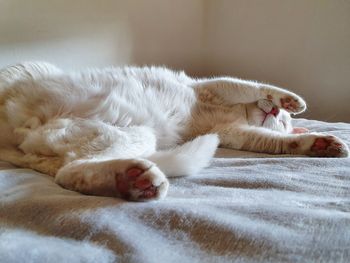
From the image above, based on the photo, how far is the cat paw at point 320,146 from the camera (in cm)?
120

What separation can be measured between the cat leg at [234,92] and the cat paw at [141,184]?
86cm

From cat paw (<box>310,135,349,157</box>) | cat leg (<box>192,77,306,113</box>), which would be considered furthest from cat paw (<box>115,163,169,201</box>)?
cat leg (<box>192,77,306,113</box>)

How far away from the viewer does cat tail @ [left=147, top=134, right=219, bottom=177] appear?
94 centimetres

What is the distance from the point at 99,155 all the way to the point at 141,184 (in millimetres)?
235

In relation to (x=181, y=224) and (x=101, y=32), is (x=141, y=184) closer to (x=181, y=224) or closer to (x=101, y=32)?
(x=181, y=224)

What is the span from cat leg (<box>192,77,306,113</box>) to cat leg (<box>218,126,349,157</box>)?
149 mm

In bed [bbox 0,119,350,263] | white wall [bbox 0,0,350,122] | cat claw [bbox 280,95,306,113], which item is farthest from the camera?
white wall [bbox 0,0,350,122]

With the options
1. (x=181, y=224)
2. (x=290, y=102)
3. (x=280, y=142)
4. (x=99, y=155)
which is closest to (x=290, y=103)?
(x=290, y=102)

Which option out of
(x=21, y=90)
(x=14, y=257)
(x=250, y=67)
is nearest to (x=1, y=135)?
(x=21, y=90)

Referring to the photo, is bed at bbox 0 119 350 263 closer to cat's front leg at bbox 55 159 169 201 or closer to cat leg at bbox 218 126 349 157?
cat's front leg at bbox 55 159 169 201

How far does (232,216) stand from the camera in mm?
681

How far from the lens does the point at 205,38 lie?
267cm

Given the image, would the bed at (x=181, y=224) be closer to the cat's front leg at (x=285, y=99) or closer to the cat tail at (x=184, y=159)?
the cat tail at (x=184, y=159)

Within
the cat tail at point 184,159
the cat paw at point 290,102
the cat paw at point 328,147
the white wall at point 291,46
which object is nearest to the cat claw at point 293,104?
the cat paw at point 290,102
